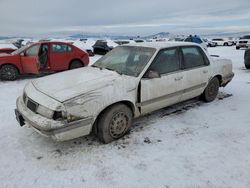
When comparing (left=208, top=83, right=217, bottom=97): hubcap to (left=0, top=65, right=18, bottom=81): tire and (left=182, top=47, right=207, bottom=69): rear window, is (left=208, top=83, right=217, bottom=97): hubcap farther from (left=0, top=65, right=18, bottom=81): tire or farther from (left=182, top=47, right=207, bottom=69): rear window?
(left=0, top=65, right=18, bottom=81): tire

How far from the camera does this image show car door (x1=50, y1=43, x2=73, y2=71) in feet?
30.4

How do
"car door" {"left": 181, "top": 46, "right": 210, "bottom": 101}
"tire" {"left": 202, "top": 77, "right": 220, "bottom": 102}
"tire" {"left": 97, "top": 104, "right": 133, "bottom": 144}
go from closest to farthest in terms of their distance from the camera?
"tire" {"left": 97, "top": 104, "right": 133, "bottom": 144}, "car door" {"left": 181, "top": 46, "right": 210, "bottom": 101}, "tire" {"left": 202, "top": 77, "right": 220, "bottom": 102}

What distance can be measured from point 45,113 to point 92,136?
108cm

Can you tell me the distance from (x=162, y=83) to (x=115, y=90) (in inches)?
42.7

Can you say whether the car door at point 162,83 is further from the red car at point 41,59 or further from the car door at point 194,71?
the red car at point 41,59

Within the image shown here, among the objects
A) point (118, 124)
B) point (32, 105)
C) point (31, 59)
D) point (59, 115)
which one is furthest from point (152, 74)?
point (31, 59)

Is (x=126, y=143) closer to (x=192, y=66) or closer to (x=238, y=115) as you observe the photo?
(x=192, y=66)

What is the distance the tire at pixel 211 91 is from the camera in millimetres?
5668

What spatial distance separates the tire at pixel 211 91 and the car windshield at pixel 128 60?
2.00 meters

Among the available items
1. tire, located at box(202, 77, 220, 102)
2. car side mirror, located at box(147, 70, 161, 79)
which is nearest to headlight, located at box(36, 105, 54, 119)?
car side mirror, located at box(147, 70, 161, 79)

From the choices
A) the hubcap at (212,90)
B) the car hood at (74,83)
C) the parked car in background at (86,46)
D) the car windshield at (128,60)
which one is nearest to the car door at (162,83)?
the car windshield at (128,60)

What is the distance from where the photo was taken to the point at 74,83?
12.5 feet

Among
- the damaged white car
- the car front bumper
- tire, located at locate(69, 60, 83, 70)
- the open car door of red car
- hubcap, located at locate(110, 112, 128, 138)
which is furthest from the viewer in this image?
tire, located at locate(69, 60, 83, 70)

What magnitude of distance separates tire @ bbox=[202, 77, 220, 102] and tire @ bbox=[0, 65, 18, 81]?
668 centimetres
